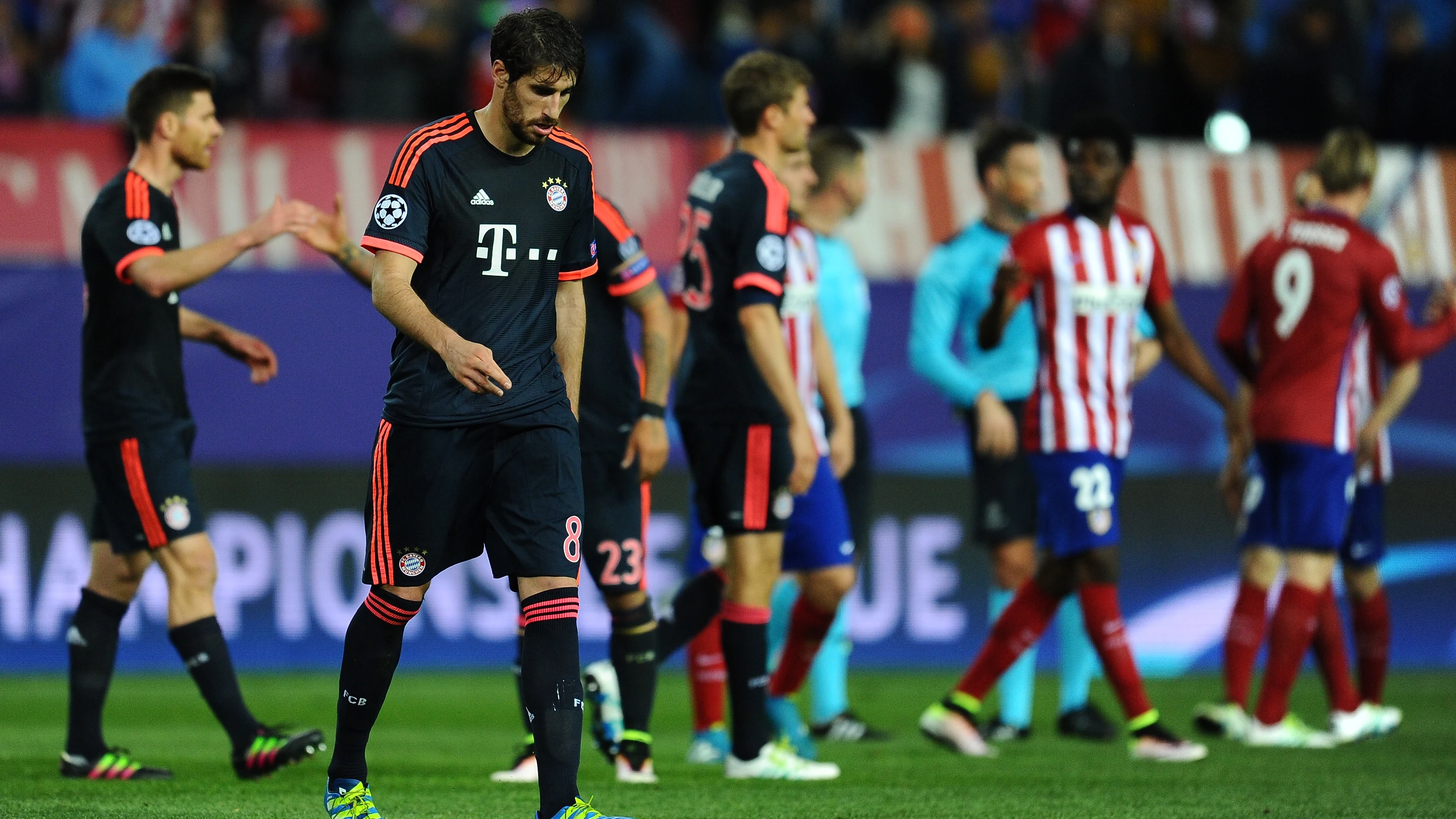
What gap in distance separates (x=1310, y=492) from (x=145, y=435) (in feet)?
14.8

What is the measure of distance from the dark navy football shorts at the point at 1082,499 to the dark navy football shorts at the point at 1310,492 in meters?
0.90

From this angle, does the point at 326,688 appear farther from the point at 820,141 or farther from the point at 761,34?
the point at 761,34

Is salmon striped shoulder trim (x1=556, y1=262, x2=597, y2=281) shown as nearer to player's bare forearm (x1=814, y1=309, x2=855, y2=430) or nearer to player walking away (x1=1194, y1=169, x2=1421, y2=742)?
player's bare forearm (x1=814, y1=309, x2=855, y2=430)

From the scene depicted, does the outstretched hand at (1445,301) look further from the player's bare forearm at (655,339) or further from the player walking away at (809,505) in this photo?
the player's bare forearm at (655,339)

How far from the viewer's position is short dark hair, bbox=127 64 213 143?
6242 millimetres

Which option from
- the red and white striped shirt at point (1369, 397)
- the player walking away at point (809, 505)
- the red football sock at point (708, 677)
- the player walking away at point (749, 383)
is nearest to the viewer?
the player walking away at point (749, 383)

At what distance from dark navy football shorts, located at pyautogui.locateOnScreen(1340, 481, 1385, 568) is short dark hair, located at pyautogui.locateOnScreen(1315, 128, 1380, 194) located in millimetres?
1355

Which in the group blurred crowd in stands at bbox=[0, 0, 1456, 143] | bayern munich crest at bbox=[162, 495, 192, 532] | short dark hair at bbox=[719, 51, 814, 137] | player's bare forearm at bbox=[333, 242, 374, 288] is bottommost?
bayern munich crest at bbox=[162, 495, 192, 532]

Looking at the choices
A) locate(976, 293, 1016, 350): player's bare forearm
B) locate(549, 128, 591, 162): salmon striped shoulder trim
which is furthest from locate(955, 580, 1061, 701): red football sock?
locate(549, 128, 591, 162): salmon striped shoulder trim

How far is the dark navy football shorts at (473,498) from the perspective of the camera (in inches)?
179

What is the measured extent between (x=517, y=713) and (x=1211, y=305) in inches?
201

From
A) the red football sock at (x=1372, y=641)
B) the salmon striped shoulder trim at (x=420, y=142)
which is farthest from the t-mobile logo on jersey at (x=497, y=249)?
the red football sock at (x=1372, y=641)

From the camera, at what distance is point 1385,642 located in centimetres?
802

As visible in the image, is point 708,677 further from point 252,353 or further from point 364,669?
point 364,669
